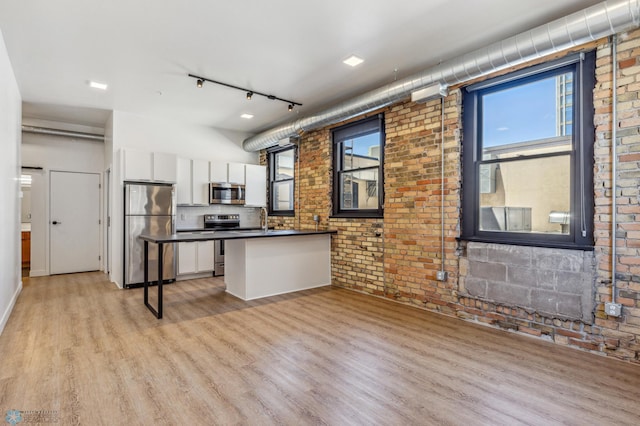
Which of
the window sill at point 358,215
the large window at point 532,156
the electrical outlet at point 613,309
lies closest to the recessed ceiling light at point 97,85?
the window sill at point 358,215

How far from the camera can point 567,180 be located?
10.2 ft

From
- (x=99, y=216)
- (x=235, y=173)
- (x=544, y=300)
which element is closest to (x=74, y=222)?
(x=99, y=216)

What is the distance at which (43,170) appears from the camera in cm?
623

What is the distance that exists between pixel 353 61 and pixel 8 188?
13.5ft

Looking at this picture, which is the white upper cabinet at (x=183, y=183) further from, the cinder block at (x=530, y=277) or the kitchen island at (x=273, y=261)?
the cinder block at (x=530, y=277)

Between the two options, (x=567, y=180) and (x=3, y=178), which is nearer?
(x=567, y=180)

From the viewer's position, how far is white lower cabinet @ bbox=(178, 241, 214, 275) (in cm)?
584

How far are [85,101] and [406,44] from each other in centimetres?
469

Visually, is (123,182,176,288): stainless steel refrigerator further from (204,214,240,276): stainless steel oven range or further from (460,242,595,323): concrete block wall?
(460,242,595,323): concrete block wall

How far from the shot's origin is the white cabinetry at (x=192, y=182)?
6.04 m

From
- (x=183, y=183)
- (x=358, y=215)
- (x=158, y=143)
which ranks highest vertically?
(x=158, y=143)

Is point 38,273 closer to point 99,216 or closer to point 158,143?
point 99,216

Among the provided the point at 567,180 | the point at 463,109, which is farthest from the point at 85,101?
the point at 567,180

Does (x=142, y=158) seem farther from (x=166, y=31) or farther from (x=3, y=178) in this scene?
(x=166, y=31)
